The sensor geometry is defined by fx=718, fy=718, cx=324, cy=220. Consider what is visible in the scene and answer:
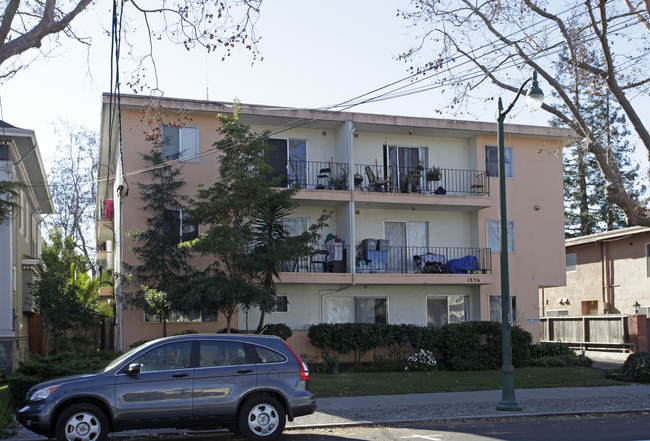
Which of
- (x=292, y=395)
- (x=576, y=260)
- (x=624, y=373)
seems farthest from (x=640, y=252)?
(x=292, y=395)

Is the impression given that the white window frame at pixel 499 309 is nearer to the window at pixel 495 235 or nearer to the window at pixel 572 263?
the window at pixel 495 235

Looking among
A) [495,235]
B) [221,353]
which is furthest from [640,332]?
[221,353]

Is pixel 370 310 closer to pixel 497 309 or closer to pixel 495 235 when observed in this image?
pixel 497 309

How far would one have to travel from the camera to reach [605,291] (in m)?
32.8

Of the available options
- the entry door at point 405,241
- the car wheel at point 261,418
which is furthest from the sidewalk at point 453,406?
the entry door at point 405,241

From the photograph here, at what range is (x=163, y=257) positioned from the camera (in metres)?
21.3

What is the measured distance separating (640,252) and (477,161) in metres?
9.71

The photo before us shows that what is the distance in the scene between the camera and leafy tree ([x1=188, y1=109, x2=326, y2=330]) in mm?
19312

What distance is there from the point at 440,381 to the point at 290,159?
31.3ft

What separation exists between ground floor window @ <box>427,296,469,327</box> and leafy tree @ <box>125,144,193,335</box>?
9393mm

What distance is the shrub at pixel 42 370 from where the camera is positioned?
13695 mm

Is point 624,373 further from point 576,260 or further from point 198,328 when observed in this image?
point 576,260

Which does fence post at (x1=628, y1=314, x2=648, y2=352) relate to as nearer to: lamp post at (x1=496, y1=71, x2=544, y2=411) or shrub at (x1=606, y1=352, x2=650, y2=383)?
shrub at (x1=606, y1=352, x2=650, y2=383)

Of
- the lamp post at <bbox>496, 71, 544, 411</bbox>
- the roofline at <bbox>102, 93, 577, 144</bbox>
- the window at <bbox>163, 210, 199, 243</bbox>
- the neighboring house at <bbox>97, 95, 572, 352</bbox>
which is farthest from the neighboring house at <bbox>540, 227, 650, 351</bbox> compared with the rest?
the window at <bbox>163, 210, 199, 243</bbox>
